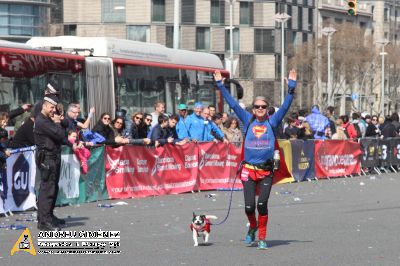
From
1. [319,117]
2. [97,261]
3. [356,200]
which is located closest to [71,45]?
[319,117]

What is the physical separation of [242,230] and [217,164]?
9.11m

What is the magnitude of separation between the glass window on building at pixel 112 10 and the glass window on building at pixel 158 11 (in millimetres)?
2451

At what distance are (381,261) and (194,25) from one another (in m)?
81.8

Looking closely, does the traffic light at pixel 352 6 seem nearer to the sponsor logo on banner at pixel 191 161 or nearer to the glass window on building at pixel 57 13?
the sponsor logo on banner at pixel 191 161

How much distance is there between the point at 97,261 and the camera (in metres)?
12.1

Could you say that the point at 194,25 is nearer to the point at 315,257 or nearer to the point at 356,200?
the point at 356,200

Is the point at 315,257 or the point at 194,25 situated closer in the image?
the point at 315,257

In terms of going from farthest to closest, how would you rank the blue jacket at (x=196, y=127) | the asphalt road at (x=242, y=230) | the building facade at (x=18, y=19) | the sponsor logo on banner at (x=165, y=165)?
1. the building facade at (x=18, y=19)
2. the blue jacket at (x=196, y=127)
3. the sponsor logo on banner at (x=165, y=165)
4. the asphalt road at (x=242, y=230)

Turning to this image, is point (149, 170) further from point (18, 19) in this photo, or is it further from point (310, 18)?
point (310, 18)

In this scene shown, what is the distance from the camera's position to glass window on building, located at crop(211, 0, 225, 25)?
9425cm

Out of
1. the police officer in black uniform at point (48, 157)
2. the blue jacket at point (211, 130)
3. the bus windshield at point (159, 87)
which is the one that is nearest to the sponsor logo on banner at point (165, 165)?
the blue jacket at point (211, 130)

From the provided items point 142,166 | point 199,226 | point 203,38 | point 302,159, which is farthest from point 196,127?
point 203,38

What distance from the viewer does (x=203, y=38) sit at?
93938mm

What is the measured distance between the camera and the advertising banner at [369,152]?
31.9m
